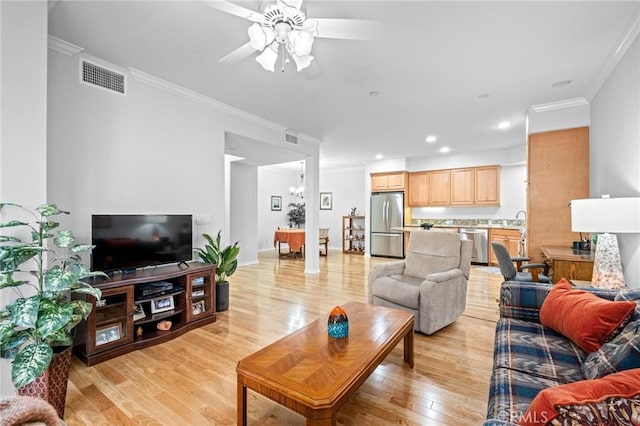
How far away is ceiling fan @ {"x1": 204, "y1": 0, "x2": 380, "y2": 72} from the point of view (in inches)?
64.4

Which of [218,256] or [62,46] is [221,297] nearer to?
[218,256]

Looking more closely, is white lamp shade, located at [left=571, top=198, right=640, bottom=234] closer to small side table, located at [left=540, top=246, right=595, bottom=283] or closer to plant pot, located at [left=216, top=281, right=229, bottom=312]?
small side table, located at [left=540, top=246, right=595, bottom=283]

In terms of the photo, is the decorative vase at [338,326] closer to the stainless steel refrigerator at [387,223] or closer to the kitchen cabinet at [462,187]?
the stainless steel refrigerator at [387,223]

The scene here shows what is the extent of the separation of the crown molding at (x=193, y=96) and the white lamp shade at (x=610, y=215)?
3770 millimetres

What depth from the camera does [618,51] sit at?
8.09ft

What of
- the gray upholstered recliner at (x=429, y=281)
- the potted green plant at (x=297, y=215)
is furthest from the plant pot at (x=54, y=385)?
the potted green plant at (x=297, y=215)

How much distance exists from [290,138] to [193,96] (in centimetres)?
183

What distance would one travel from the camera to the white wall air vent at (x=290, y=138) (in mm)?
4873

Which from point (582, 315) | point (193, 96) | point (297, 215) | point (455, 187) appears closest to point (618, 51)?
point (582, 315)

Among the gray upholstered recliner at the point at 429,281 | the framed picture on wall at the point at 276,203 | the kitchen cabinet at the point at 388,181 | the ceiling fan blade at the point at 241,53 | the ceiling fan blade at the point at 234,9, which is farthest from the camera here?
the framed picture on wall at the point at 276,203

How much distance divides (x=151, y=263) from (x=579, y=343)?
3284 mm

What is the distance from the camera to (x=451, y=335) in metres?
2.82

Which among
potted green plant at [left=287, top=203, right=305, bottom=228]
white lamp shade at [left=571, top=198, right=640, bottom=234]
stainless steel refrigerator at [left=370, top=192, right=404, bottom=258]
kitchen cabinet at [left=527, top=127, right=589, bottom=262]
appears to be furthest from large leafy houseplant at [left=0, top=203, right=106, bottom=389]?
potted green plant at [left=287, top=203, right=305, bottom=228]

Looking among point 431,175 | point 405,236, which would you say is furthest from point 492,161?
point 405,236
